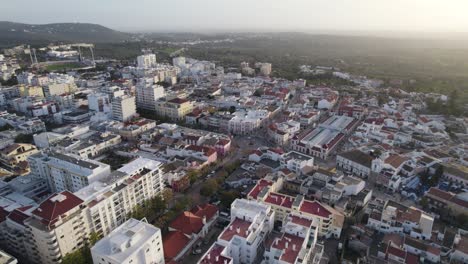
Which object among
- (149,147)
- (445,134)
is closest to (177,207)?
(149,147)

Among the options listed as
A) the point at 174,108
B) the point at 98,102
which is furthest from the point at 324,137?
the point at 98,102

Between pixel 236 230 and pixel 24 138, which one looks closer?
pixel 236 230

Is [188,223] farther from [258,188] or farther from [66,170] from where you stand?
[66,170]

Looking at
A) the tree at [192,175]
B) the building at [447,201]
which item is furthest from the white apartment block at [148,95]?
the building at [447,201]

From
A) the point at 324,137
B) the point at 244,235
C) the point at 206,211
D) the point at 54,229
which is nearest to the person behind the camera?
the point at 54,229

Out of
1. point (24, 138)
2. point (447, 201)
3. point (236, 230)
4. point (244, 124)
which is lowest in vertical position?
point (24, 138)

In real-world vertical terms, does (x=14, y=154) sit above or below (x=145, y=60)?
below
